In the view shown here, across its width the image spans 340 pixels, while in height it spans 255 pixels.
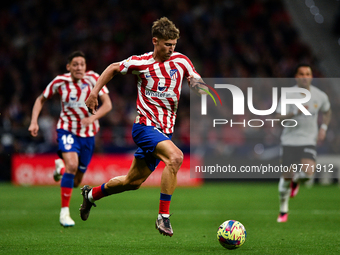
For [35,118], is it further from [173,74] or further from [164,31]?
[164,31]

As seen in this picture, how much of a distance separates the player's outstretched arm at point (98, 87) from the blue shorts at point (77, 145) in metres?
2.30

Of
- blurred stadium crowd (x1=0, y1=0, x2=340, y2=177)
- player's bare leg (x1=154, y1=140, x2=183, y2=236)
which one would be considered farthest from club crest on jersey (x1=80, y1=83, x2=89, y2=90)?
blurred stadium crowd (x1=0, y1=0, x2=340, y2=177)

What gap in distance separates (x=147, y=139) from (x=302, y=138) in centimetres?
369

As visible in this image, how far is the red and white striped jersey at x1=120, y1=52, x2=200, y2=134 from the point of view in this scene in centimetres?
583

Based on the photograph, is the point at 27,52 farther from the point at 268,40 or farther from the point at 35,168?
the point at 268,40

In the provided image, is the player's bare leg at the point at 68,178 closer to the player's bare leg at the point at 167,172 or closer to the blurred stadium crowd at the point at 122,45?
the player's bare leg at the point at 167,172

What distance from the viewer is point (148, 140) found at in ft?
18.6

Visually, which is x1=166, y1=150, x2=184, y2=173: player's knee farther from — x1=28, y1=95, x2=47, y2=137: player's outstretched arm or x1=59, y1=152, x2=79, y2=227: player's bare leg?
x1=28, y1=95, x2=47, y2=137: player's outstretched arm

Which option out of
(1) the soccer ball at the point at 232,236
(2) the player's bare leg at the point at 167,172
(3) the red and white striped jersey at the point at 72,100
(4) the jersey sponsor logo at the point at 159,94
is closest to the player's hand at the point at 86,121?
(3) the red and white striped jersey at the point at 72,100

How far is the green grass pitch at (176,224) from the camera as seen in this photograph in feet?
18.1

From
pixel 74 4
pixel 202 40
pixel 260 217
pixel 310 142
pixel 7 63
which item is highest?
pixel 74 4

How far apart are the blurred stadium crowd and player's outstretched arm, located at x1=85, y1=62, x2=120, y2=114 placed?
34.4 feet

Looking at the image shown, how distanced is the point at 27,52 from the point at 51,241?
14516mm

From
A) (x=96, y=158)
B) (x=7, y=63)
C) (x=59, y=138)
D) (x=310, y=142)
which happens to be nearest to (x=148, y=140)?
(x=59, y=138)
